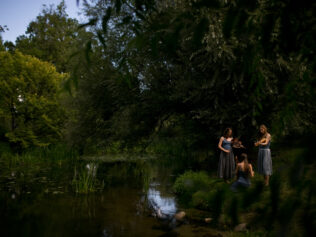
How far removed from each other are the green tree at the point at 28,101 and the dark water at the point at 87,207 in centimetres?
432

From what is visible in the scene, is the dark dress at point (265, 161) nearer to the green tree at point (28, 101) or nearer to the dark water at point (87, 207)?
the dark water at point (87, 207)

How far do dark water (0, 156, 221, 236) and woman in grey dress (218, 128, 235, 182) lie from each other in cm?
185

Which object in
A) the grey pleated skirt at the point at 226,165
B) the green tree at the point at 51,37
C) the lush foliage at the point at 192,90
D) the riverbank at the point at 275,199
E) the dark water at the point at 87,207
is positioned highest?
the green tree at the point at 51,37

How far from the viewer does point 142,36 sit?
1356 millimetres

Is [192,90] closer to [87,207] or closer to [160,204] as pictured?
[160,204]

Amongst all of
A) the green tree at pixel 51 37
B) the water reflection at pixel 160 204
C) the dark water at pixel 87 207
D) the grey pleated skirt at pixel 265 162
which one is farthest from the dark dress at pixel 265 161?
the green tree at pixel 51 37

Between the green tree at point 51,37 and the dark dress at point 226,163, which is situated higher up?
the green tree at point 51,37

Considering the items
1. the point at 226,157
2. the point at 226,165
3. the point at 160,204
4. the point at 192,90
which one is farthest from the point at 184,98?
the point at 160,204

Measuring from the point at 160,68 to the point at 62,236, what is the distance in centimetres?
827

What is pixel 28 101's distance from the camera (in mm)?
18453

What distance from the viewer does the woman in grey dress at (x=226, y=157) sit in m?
10.0

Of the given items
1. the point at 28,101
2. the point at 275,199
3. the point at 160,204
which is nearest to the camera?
the point at 275,199

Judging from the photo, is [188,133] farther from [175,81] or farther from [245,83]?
[245,83]

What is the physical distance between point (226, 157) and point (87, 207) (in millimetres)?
4700
